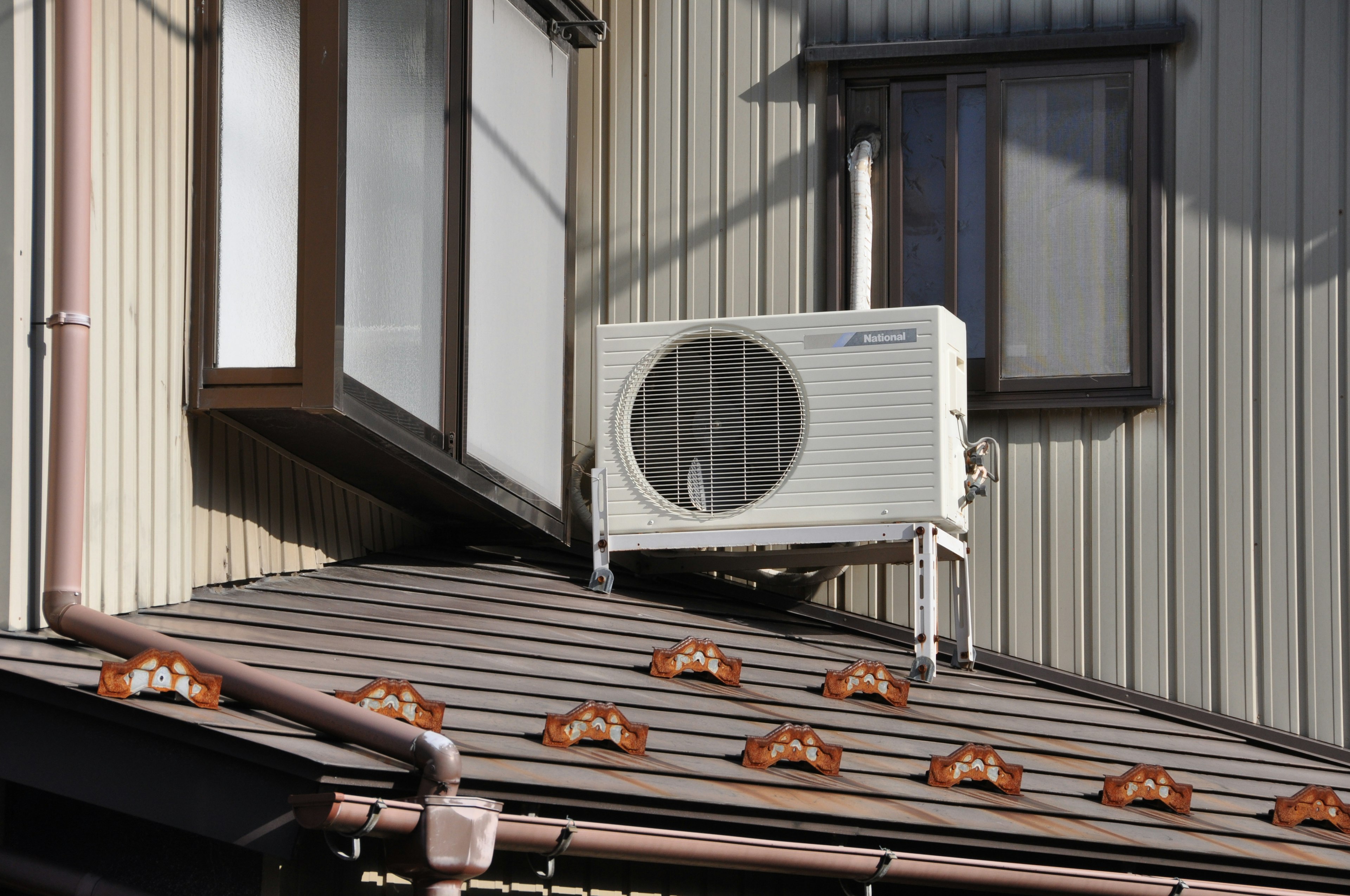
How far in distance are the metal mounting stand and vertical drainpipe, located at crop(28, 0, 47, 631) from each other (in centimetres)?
242

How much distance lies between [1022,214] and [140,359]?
155 inches

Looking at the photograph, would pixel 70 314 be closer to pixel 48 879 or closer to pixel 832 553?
pixel 48 879

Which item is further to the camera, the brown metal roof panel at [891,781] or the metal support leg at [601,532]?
the metal support leg at [601,532]

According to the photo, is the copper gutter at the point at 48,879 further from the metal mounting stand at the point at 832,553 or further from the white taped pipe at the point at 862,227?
the white taped pipe at the point at 862,227

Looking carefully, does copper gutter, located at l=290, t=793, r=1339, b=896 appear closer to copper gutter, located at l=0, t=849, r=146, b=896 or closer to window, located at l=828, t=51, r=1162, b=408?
copper gutter, located at l=0, t=849, r=146, b=896

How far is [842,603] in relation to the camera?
7.39 metres

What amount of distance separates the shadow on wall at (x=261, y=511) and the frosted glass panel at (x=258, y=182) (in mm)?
323

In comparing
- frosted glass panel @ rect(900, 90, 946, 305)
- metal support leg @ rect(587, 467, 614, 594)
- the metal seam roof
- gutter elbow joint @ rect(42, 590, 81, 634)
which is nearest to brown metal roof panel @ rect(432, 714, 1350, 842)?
the metal seam roof

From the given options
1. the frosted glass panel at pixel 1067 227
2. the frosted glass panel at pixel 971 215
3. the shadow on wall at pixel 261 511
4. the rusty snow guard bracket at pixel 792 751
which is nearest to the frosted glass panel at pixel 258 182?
the shadow on wall at pixel 261 511

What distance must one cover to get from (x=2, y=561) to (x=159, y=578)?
651mm

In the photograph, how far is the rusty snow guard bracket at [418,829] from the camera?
381 centimetres

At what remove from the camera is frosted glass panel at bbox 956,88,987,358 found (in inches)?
294

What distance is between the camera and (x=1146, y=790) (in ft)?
18.3

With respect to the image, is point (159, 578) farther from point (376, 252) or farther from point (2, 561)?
point (376, 252)
